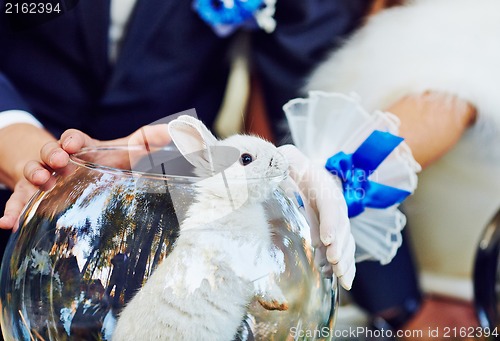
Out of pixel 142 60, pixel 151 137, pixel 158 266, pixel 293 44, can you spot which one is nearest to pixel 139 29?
pixel 142 60

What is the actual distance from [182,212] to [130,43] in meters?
0.42

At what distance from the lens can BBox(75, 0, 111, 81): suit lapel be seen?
0.68 metres

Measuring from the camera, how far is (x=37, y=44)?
2.35ft

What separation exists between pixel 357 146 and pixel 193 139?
20cm

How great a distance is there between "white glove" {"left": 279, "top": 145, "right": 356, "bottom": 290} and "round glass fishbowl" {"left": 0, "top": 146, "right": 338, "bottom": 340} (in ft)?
0.08

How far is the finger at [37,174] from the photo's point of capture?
39 cm

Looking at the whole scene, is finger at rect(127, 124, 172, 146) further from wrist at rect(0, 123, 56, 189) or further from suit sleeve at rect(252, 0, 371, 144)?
suit sleeve at rect(252, 0, 371, 144)

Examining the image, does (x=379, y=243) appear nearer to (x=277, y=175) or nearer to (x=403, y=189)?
(x=403, y=189)

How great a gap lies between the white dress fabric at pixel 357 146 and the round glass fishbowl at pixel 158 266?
16 cm

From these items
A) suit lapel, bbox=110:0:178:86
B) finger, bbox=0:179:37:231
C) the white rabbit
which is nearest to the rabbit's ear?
the white rabbit

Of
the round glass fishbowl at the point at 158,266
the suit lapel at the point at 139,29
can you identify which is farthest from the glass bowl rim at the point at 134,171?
the suit lapel at the point at 139,29

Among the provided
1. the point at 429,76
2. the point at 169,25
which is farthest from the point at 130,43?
the point at 429,76

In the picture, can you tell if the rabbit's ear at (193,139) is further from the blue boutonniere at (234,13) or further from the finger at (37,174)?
the blue boutonniere at (234,13)

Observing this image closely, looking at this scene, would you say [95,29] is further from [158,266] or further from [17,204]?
[158,266]
